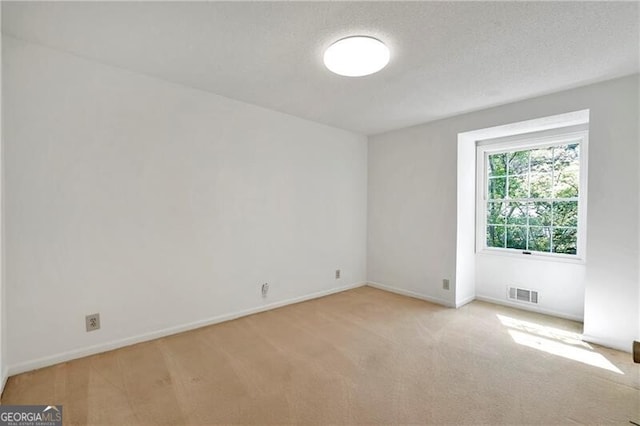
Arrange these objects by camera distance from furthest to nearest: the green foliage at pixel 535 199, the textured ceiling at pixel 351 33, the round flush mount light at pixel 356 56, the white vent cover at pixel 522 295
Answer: the white vent cover at pixel 522 295 < the green foliage at pixel 535 199 < the round flush mount light at pixel 356 56 < the textured ceiling at pixel 351 33

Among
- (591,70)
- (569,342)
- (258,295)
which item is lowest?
(569,342)

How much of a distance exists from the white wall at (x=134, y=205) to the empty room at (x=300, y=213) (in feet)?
0.05

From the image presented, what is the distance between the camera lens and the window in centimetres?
329

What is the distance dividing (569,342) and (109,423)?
3.67m

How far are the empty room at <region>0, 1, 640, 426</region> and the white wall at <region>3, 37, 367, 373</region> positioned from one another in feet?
0.05

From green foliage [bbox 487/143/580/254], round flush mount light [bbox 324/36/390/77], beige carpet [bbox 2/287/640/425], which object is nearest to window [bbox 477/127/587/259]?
green foliage [bbox 487/143/580/254]

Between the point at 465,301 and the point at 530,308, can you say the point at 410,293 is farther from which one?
the point at 530,308

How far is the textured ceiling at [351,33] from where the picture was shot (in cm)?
170

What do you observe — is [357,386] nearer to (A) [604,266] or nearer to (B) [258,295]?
(B) [258,295]

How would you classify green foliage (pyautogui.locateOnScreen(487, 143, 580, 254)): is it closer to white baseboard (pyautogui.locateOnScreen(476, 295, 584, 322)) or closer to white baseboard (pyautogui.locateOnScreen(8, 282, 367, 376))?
white baseboard (pyautogui.locateOnScreen(476, 295, 584, 322))

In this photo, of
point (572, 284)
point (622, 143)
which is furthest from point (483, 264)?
point (622, 143)

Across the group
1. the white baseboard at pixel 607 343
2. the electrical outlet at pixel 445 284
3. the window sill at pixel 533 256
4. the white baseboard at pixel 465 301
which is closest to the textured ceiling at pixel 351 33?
the window sill at pixel 533 256

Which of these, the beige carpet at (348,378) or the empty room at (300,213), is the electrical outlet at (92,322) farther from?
the beige carpet at (348,378)

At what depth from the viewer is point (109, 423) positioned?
5.33 feet
